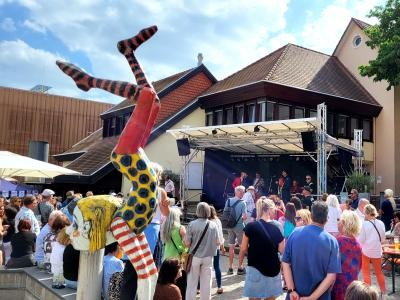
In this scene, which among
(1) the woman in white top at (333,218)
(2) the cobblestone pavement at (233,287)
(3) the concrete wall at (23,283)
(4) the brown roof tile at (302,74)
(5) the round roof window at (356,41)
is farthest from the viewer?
(5) the round roof window at (356,41)

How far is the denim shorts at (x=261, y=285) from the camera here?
5133mm

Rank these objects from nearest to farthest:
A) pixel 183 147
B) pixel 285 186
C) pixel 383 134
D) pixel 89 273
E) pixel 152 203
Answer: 1. pixel 152 203
2. pixel 89 273
3. pixel 183 147
4. pixel 285 186
5. pixel 383 134

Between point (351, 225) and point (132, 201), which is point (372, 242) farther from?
point (132, 201)

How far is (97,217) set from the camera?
12.5 feet

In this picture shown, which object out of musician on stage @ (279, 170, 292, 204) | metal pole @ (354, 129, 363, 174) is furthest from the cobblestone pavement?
musician on stage @ (279, 170, 292, 204)

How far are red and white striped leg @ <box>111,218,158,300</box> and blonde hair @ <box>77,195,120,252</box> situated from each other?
8 centimetres

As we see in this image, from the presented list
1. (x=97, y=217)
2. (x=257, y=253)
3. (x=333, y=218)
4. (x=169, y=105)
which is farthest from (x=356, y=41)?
(x=97, y=217)

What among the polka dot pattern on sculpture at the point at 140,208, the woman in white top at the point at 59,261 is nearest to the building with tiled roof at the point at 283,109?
the woman in white top at the point at 59,261

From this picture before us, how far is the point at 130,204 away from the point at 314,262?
179cm

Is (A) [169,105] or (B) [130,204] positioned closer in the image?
(B) [130,204]

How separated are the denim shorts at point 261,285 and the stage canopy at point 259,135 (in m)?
8.29

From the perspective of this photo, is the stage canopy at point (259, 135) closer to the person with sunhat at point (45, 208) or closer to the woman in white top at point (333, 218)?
the woman in white top at point (333, 218)

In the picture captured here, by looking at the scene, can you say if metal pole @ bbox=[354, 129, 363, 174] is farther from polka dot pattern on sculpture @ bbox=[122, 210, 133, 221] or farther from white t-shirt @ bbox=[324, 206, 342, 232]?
polka dot pattern on sculpture @ bbox=[122, 210, 133, 221]

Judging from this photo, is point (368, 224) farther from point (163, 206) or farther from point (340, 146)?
point (340, 146)
